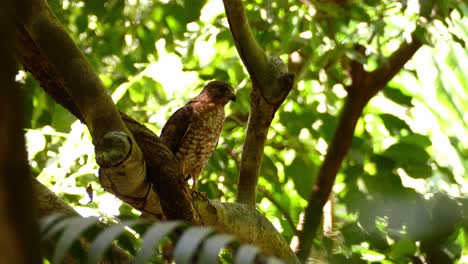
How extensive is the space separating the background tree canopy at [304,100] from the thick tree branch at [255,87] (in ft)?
1.02

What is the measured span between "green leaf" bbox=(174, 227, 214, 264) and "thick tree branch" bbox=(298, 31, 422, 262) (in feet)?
2.41

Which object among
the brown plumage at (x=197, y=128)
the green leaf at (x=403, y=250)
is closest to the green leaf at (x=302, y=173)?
the brown plumage at (x=197, y=128)

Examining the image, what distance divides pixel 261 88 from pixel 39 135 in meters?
1.33

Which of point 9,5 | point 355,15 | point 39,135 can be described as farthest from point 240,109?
point 9,5

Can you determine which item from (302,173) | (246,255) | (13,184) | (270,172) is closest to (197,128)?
(270,172)

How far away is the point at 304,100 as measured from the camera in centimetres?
486

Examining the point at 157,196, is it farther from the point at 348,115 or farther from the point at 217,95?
the point at 217,95

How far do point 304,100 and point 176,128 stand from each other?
0.88 meters

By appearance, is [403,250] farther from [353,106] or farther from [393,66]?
[393,66]

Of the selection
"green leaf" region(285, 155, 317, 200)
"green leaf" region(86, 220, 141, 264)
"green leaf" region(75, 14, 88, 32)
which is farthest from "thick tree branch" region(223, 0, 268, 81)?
"green leaf" region(75, 14, 88, 32)

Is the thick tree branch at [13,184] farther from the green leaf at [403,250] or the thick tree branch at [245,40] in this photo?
the thick tree branch at [245,40]

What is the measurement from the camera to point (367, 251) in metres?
2.62

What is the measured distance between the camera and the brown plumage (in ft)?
15.8

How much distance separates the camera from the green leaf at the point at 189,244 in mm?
1159
